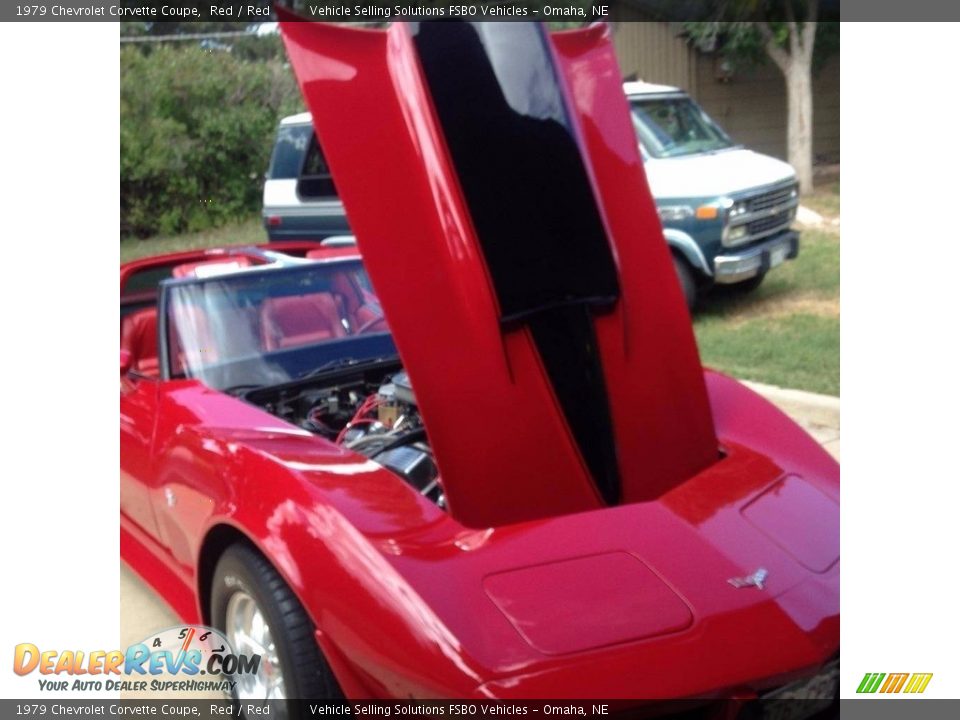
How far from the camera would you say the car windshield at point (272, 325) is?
4051 millimetres

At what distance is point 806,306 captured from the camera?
8852 mm

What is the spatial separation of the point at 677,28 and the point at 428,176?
545 inches

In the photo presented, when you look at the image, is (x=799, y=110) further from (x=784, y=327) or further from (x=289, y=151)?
(x=289, y=151)

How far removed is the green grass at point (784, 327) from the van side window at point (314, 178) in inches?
161

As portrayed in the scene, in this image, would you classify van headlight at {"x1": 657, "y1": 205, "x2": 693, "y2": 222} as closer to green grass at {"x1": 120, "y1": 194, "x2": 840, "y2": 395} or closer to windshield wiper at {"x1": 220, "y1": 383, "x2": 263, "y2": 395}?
green grass at {"x1": 120, "y1": 194, "x2": 840, "y2": 395}

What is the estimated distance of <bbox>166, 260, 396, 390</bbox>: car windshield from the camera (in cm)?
405

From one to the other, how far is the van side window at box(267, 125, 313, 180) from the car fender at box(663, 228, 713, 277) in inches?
169

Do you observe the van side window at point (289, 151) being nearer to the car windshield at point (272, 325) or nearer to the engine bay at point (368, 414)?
the car windshield at point (272, 325)

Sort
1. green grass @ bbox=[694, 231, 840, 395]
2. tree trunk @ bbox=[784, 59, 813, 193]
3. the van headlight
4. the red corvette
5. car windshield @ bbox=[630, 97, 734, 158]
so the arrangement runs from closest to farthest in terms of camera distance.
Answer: the red corvette
green grass @ bbox=[694, 231, 840, 395]
the van headlight
car windshield @ bbox=[630, 97, 734, 158]
tree trunk @ bbox=[784, 59, 813, 193]

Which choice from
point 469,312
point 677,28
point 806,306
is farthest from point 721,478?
point 677,28

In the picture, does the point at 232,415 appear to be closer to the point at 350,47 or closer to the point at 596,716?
the point at 350,47

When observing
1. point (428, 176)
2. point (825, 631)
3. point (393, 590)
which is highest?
point (428, 176)
